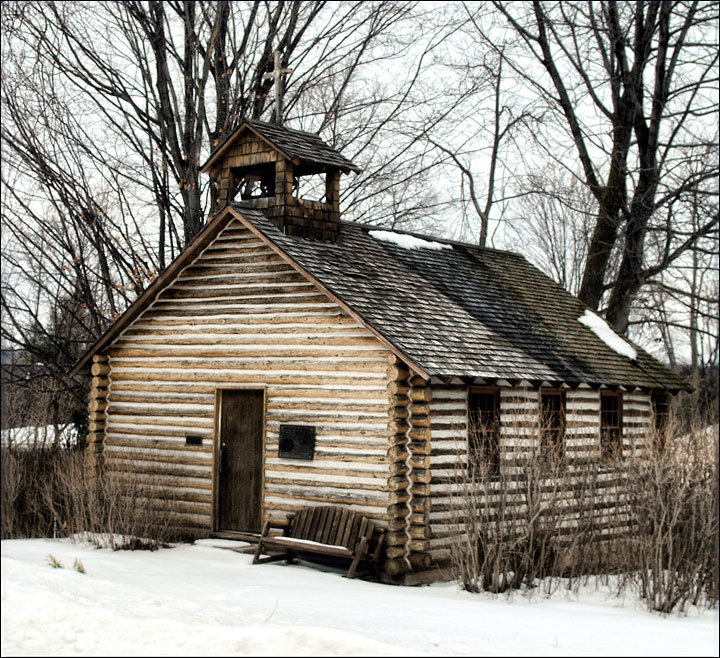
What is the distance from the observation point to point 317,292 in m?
14.7

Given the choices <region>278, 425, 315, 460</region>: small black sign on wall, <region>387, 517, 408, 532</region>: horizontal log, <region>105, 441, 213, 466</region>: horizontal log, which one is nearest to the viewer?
<region>387, 517, 408, 532</region>: horizontal log

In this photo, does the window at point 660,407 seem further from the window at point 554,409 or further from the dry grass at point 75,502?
the dry grass at point 75,502

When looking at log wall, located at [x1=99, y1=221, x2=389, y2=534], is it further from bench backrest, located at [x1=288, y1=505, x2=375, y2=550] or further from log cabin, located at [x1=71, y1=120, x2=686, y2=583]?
bench backrest, located at [x1=288, y1=505, x2=375, y2=550]

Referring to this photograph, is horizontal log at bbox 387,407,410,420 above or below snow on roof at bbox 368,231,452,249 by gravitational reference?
below

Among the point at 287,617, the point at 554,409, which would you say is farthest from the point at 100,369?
the point at 287,617

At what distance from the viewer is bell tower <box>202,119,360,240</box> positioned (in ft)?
53.5

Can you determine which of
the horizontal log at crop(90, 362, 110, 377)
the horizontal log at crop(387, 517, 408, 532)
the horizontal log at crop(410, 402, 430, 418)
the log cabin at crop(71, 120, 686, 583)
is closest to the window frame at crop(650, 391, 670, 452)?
the log cabin at crop(71, 120, 686, 583)

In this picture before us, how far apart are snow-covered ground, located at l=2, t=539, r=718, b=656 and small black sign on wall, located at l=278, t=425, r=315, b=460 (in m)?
1.95

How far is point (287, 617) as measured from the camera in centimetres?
980

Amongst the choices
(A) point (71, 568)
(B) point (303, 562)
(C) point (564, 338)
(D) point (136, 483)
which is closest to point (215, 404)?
(D) point (136, 483)

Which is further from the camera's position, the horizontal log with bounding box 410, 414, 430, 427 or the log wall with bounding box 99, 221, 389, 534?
the log wall with bounding box 99, 221, 389, 534

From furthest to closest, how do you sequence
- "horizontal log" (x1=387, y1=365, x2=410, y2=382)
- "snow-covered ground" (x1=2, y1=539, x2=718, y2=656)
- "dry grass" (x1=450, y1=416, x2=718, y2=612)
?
1. "horizontal log" (x1=387, y1=365, x2=410, y2=382)
2. "dry grass" (x1=450, y1=416, x2=718, y2=612)
3. "snow-covered ground" (x1=2, y1=539, x2=718, y2=656)

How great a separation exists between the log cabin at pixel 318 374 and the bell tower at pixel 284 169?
1.5 inches

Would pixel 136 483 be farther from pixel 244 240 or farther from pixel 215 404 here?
pixel 244 240
